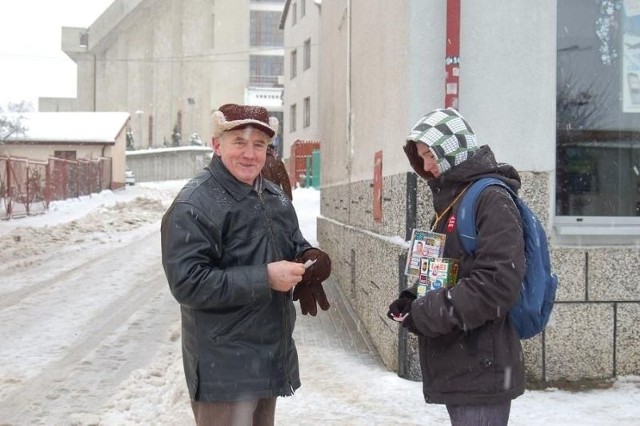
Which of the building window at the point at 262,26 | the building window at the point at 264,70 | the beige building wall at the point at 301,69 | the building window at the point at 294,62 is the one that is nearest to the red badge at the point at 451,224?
the beige building wall at the point at 301,69

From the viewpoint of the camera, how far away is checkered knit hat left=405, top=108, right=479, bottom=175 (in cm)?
245

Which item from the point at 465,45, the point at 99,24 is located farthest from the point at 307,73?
the point at 465,45

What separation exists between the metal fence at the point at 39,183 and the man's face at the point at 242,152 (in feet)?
59.2

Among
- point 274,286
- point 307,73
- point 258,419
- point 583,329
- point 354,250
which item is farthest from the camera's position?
point 307,73

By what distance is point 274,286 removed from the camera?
2.41 metres

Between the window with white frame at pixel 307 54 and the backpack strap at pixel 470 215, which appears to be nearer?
the backpack strap at pixel 470 215

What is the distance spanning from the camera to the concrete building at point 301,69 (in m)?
34.2

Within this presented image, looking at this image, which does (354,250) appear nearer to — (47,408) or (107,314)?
(107,314)

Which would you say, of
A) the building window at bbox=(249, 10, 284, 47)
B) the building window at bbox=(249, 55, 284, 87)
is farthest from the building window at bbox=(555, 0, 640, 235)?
the building window at bbox=(249, 10, 284, 47)

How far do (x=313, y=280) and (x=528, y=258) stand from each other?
0.83m

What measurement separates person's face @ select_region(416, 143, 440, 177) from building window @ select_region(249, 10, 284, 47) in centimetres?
5078

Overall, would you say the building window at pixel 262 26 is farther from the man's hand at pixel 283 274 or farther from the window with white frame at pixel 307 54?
the man's hand at pixel 283 274

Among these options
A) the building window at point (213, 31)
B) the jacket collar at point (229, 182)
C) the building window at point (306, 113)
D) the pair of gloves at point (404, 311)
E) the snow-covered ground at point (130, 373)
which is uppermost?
the building window at point (213, 31)

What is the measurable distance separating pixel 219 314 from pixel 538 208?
2990 mm
